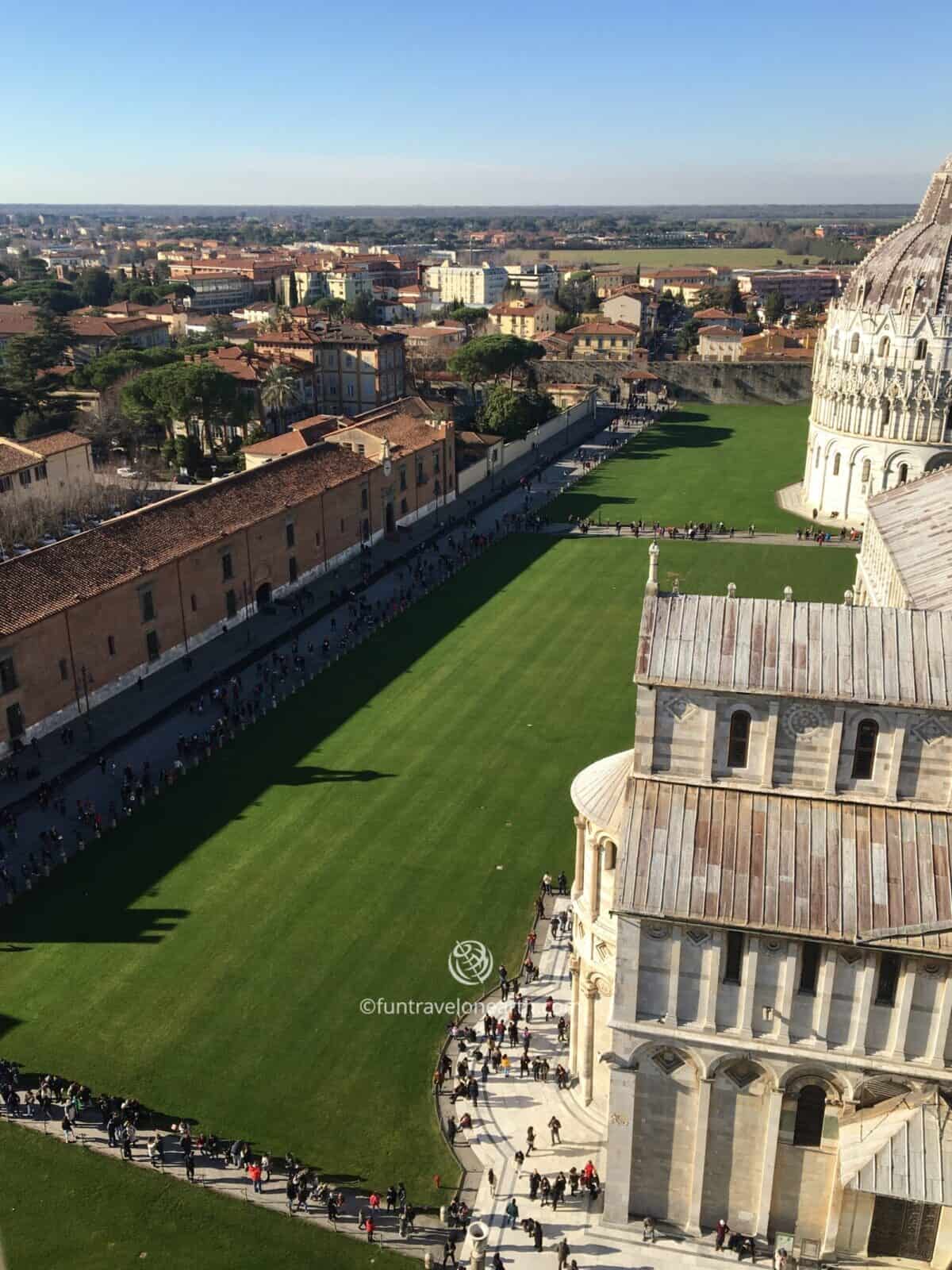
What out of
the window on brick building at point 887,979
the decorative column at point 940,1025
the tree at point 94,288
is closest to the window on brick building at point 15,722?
the window on brick building at point 887,979

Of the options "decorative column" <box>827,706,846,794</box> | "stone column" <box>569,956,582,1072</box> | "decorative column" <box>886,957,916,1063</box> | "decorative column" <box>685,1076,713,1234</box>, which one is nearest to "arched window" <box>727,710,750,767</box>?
"decorative column" <box>827,706,846,794</box>

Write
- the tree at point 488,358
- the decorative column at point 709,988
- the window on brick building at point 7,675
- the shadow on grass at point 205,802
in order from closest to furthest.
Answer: the decorative column at point 709,988
the shadow on grass at point 205,802
the window on brick building at point 7,675
the tree at point 488,358

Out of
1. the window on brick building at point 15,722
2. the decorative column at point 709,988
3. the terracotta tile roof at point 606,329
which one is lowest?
the window on brick building at point 15,722

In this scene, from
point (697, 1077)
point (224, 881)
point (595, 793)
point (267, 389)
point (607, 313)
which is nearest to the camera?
point (697, 1077)

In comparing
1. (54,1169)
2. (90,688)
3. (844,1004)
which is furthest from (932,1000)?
(90,688)

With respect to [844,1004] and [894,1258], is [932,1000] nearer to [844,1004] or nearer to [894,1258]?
[844,1004]

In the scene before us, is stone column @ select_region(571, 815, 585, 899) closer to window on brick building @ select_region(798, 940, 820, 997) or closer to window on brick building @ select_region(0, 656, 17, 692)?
window on brick building @ select_region(798, 940, 820, 997)

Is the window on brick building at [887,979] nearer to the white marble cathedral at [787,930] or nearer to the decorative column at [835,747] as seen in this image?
the white marble cathedral at [787,930]

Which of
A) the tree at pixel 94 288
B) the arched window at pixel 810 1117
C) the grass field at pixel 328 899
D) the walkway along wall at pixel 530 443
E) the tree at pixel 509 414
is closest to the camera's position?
the arched window at pixel 810 1117
